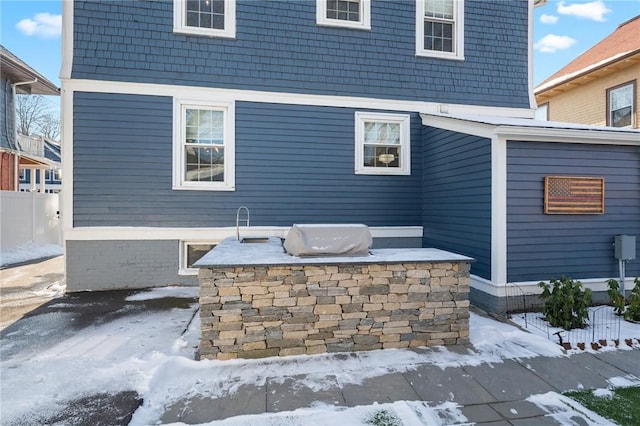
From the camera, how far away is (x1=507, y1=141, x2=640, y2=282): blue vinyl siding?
4.89 meters

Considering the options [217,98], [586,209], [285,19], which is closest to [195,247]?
[217,98]

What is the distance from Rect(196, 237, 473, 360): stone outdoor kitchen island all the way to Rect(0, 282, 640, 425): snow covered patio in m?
0.15

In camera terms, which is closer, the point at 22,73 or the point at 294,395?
the point at 294,395

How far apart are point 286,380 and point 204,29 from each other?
6.28 m

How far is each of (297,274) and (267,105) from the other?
4.23m

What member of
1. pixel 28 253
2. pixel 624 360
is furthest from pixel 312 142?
pixel 28 253

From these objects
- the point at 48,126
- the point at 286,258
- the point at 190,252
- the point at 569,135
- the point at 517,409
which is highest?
the point at 48,126

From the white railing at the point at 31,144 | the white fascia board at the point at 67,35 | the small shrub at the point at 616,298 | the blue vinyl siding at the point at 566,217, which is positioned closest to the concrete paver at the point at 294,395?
the blue vinyl siding at the point at 566,217

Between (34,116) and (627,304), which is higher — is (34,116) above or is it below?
above

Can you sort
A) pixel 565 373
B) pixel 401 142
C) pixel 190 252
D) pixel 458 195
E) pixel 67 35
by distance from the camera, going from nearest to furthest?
pixel 565 373 < pixel 458 195 < pixel 67 35 < pixel 190 252 < pixel 401 142

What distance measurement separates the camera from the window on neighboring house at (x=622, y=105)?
958 centimetres

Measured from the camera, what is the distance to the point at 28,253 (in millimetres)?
9359

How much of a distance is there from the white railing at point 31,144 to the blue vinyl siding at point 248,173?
424 inches

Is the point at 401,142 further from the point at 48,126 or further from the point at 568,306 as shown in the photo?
the point at 48,126
